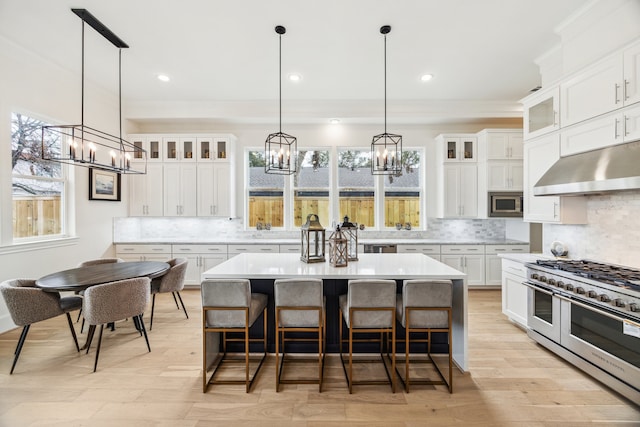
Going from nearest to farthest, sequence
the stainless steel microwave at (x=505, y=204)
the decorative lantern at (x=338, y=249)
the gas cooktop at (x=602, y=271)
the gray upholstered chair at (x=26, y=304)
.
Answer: the gas cooktop at (x=602, y=271), the gray upholstered chair at (x=26, y=304), the decorative lantern at (x=338, y=249), the stainless steel microwave at (x=505, y=204)

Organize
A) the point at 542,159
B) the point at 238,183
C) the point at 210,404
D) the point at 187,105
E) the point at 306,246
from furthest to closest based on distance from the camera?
the point at 238,183 < the point at 187,105 < the point at 542,159 < the point at 306,246 < the point at 210,404

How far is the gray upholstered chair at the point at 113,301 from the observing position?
2447 mm

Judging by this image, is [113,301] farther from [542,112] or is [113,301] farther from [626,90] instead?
[542,112]

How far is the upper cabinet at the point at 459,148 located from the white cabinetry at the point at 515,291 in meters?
2.27

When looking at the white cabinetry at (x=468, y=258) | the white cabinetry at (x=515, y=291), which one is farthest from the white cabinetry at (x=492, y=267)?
the white cabinetry at (x=515, y=291)

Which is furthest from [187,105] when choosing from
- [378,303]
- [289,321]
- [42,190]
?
[378,303]

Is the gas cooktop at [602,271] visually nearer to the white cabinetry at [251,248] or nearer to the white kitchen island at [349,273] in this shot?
the white kitchen island at [349,273]

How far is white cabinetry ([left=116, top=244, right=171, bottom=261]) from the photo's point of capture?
15.9ft

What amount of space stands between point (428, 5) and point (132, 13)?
2.77 meters

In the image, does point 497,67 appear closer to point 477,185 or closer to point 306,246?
point 477,185

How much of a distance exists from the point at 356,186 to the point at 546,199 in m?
2.99

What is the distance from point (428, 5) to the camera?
100 inches

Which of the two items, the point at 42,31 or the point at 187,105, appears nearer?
the point at 42,31

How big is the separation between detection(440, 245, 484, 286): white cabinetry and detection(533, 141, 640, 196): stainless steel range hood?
2089 millimetres
